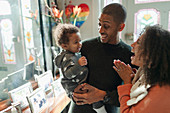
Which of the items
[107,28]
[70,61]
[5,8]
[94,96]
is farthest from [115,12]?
[5,8]

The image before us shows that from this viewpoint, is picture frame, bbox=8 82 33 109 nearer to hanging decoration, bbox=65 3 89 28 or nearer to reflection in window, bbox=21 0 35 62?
reflection in window, bbox=21 0 35 62

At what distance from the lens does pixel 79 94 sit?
2.98ft

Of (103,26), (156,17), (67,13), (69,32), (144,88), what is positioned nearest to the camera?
(144,88)

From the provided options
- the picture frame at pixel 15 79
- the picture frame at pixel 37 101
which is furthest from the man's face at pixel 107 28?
the picture frame at pixel 15 79

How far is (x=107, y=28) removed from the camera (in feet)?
2.86

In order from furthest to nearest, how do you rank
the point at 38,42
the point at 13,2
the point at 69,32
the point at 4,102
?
the point at 38,42 < the point at 13,2 < the point at 4,102 < the point at 69,32

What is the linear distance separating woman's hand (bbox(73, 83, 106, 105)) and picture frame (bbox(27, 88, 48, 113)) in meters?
0.58

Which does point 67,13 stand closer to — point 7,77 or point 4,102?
point 7,77

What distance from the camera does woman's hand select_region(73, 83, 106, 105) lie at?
2.82ft

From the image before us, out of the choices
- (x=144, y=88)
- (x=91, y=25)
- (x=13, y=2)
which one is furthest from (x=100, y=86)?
(x=91, y=25)

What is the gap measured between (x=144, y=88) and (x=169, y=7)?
185 cm

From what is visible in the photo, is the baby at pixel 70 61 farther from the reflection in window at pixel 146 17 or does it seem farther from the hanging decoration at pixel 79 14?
the reflection in window at pixel 146 17

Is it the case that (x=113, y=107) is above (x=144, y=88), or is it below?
below

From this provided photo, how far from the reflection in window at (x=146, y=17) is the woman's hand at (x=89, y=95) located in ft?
5.00
